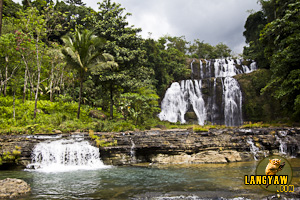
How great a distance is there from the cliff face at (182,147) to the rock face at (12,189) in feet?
17.0

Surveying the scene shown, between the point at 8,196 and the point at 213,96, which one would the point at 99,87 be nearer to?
the point at 213,96

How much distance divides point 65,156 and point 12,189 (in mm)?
5353

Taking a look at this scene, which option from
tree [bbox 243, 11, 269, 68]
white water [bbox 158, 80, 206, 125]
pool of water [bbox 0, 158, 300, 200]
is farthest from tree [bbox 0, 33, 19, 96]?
tree [bbox 243, 11, 269, 68]

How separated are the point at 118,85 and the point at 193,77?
17.5 metres

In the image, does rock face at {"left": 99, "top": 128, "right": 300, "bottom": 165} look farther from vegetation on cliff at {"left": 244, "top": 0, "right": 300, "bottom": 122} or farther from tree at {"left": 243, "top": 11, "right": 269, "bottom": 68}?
tree at {"left": 243, "top": 11, "right": 269, "bottom": 68}

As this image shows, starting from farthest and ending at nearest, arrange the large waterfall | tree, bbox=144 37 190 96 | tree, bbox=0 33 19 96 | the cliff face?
tree, bbox=144 37 190 96
the large waterfall
tree, bbox=0 33 19 96
the cliff face

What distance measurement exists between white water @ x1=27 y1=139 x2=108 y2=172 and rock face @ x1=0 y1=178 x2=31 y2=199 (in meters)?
4.39

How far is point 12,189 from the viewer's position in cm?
583

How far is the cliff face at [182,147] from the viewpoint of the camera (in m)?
11.4

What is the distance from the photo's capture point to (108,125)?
17047 millimetres

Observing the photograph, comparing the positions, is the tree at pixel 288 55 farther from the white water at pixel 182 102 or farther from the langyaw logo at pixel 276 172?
the langyaw logo at pixel 276 172

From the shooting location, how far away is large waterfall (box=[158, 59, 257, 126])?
26.8 metres

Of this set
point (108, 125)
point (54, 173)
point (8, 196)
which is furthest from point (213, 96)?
point (8, 196)

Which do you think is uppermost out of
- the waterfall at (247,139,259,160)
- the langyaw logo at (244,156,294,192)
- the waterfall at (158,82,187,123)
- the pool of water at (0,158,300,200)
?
the waterfall at (158,82,187,123)
